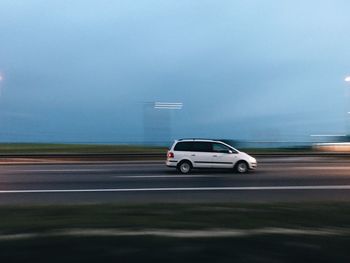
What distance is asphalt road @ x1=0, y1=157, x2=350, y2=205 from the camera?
1384 cm

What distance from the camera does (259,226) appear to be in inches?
292

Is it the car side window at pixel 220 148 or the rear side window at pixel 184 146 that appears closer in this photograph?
the car side window at pixel 220 148

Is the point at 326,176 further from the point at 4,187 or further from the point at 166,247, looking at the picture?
the point at 166,247

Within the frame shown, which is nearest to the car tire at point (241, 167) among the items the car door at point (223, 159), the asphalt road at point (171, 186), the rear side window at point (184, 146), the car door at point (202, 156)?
the car door at point (223, 159)

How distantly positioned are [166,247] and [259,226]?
6.73ft

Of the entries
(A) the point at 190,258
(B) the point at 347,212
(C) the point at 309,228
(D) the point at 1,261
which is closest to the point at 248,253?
(A) the point at 190,258

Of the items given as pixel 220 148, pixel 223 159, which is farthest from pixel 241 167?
pixel 220 148

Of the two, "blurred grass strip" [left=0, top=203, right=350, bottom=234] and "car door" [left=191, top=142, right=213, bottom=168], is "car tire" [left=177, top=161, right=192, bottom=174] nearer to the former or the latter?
"car door" [left=191, top=142, right=213, bottom=168]

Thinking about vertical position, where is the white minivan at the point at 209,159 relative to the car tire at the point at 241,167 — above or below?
above

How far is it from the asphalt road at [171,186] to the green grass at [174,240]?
4.11m

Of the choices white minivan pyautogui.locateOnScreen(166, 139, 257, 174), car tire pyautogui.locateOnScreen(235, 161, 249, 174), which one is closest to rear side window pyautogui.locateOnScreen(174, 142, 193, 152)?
white minivan pyautogui.locateOnScreen(166, 139, 257, 174)

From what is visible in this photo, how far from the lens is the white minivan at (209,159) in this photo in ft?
72.1

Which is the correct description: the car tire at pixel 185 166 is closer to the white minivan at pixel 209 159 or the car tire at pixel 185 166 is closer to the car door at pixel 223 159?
the white minivan at pixel 209 159

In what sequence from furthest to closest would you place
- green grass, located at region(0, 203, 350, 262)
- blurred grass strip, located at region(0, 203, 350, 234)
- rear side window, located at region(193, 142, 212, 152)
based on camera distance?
rear side window, located at region(193, 142, 212, 152)
blurred grass strip, located at region(0, 203, 350, 234)
green grass, located at region(0, 203, 350, 262)
